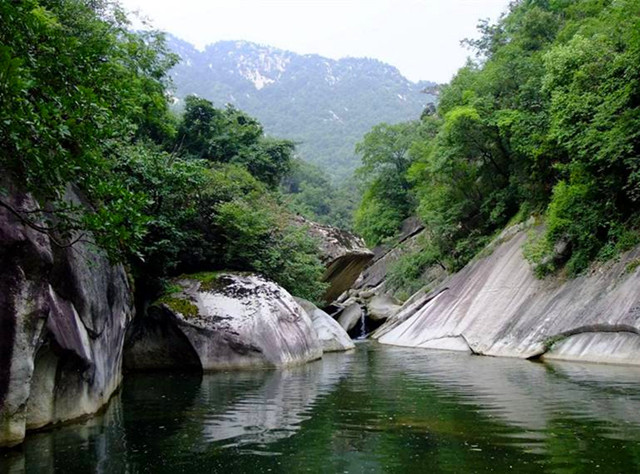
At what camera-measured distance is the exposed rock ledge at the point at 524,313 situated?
16422 mm

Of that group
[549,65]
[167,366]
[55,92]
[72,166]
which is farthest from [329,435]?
[549,65]

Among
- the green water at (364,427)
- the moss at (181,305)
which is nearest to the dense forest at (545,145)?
the green water at (364,427)

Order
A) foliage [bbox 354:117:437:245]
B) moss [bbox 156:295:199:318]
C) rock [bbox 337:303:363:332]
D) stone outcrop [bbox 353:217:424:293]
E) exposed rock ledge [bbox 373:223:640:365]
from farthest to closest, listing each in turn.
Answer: foliage [bbox 354:117:437:245] < stone outcrop [bbox 353:217:424:293] < rock [bbox 337:303:363:332] < moss [bbox 156:295:199:318] < exposed rock ledge [bbox 373:223:640:365]

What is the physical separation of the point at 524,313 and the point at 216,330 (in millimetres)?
11331

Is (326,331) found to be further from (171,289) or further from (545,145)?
(545,145)

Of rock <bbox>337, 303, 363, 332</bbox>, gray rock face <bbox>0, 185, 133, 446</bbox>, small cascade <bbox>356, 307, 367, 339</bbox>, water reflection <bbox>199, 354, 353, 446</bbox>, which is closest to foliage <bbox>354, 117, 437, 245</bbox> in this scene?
small cascade <bbox>356, 307, 367, 339</bbox>

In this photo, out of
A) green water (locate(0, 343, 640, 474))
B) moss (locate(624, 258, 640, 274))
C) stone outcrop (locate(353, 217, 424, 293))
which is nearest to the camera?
green water (locate(0, 343, 640, 474))

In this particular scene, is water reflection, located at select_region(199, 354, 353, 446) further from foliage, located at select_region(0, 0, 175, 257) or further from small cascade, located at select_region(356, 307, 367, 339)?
small cascade, located at select_region(356, 307, 367, 339)

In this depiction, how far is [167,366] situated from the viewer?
18.8 meters

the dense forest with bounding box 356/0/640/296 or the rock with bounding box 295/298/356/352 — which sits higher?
the dense forest with bounding box 356/0/640/296

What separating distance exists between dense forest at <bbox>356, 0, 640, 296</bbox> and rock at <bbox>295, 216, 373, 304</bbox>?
536cm

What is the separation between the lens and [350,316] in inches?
1378

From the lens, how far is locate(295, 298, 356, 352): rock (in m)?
25.0

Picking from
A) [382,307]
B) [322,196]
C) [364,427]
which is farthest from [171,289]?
[322,196]
